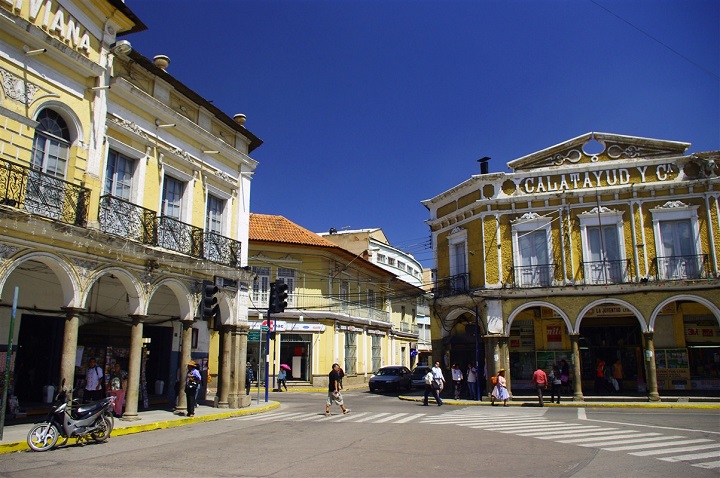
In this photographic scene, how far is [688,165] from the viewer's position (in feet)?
75.4

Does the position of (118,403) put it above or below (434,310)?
below

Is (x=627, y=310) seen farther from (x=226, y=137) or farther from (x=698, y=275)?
(x=226, y=137)

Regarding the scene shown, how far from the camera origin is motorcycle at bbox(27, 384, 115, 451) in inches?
415

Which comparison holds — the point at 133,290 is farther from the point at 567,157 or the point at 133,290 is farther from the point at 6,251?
the point at 567,157

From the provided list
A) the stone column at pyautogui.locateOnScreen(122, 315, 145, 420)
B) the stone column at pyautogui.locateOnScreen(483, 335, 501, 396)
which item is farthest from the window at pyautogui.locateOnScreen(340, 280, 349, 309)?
the stone column at pyautogui.locateOnScreen(122, 315, 145, 420)

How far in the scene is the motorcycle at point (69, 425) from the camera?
10.5 metres

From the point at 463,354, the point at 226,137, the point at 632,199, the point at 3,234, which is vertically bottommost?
the point at 463,354

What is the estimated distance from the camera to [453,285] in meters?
26.3

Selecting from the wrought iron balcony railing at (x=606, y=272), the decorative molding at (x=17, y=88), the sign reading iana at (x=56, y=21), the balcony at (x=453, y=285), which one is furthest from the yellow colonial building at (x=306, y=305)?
the decorative molding at (x=17, y=88)

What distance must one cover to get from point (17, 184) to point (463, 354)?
20.2 metres

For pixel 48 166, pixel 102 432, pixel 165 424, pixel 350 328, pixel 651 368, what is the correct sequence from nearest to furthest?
pixel 102 432
pixel 48 166
pixel 165 424
pixel 651 368
pixel 350 328

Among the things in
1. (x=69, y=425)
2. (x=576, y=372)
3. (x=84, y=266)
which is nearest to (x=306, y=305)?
(x=576, y=372)

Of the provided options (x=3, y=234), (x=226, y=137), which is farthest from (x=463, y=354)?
(x=3, y=234)

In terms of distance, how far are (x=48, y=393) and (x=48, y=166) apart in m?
6.85
